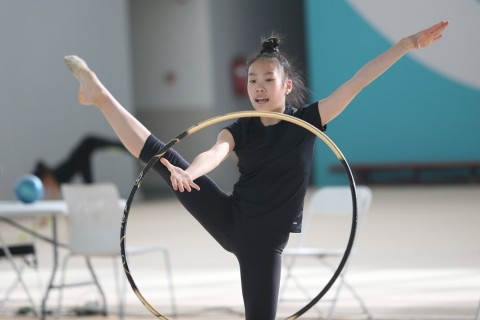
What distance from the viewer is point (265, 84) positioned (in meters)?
3.38

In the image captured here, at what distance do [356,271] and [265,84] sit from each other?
11.4 feet

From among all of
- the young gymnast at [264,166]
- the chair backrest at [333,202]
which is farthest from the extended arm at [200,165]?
the chair backrest at [333,202]

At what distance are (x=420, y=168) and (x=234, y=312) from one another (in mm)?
8733

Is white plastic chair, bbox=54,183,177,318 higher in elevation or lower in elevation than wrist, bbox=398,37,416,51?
lower

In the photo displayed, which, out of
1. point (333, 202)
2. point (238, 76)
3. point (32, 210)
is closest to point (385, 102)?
point (238, 76)

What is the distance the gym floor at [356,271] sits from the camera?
5367 mm

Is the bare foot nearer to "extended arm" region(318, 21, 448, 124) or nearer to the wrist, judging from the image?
"extended arm" region(318, 21, 448, 124)

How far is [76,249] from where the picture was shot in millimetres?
5340

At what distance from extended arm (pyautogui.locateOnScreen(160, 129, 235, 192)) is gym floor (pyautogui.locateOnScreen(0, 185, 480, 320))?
1995 millimetres

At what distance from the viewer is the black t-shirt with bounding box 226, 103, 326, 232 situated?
334 cm

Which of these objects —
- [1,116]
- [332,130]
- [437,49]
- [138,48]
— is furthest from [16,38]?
[437,49]

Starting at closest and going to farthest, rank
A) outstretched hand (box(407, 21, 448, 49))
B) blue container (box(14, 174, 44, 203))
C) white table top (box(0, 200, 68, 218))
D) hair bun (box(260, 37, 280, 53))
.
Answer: outstretched hand (box(407, 21, 448, 49)), hair bun (box(260, 37, 280, 53)), white table top (box(0, 200, 68, 218)), blue container (box(14, 174, 44, 203))

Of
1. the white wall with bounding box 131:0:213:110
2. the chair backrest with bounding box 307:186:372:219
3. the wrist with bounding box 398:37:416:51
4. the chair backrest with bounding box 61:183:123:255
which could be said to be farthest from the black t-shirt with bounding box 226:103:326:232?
the white wall with bounding box 131:0:213:110

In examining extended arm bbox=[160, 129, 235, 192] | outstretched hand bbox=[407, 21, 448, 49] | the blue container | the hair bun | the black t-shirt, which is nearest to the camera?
extended arm bbox=[160, 129, 235, 192]
